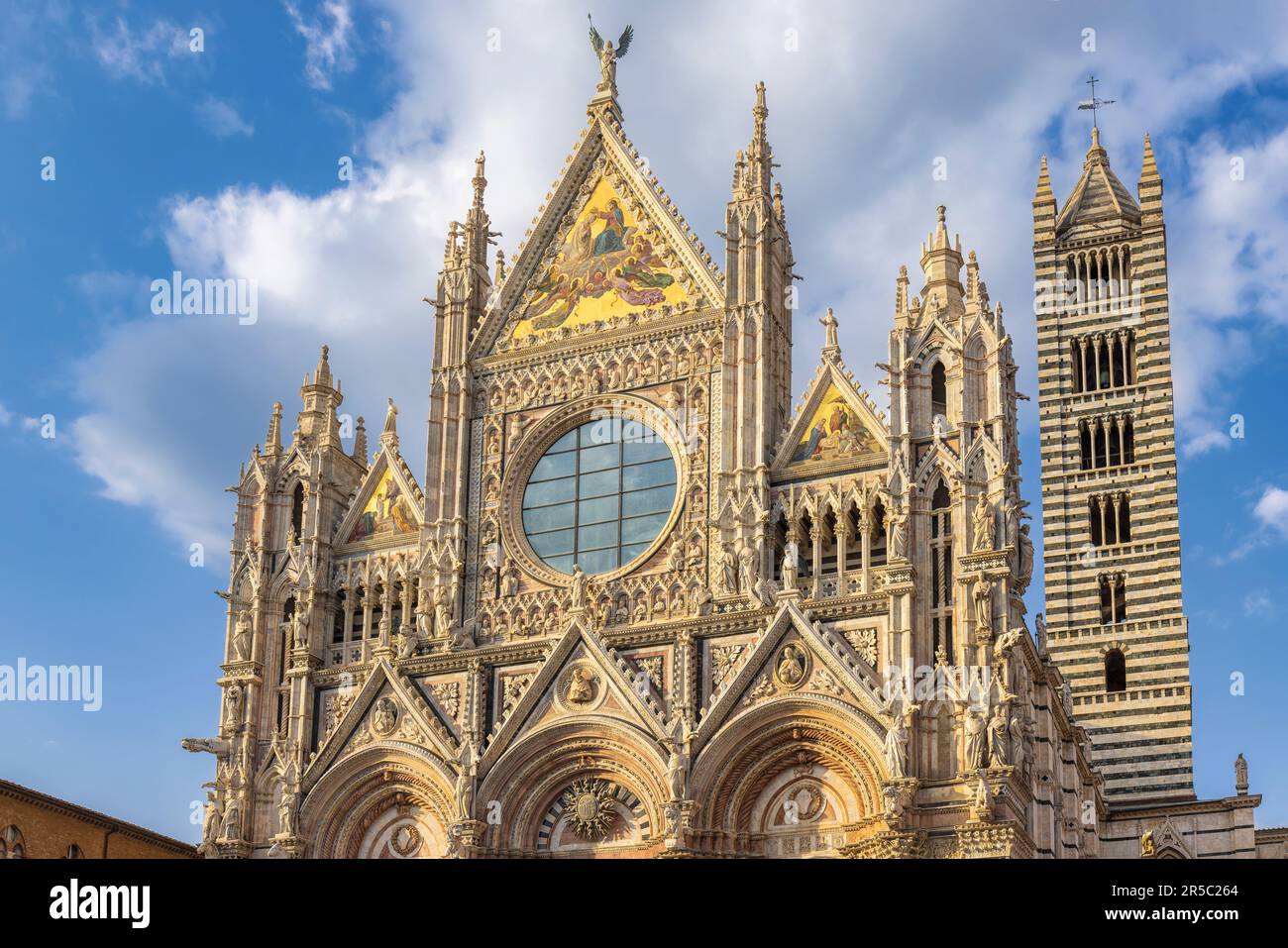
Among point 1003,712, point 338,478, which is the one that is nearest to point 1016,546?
point 1003,712

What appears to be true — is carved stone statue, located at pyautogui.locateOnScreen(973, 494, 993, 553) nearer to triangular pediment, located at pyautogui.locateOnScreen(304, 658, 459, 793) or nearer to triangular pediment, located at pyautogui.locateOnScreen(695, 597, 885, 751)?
triangular pediment, located at pyautogui.locateOnScreen(695, 597, 885, 751)

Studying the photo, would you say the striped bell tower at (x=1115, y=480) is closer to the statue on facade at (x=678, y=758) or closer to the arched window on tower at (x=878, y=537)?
the arched window on tower at (x=878, y=537)

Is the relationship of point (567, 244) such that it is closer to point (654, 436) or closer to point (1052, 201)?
point (654, 436)

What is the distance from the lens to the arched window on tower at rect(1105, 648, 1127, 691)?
167ft

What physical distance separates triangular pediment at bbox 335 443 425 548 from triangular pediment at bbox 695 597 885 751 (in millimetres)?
8623

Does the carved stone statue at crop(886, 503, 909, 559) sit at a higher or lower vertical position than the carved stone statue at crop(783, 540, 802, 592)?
higher

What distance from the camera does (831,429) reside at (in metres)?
36.6

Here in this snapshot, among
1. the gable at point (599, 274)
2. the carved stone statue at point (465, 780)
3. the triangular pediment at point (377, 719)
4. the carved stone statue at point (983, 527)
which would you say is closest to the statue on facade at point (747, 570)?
the carved stone statue at point (983, 527)

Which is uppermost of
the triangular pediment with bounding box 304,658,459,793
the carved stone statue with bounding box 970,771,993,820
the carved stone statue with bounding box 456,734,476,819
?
the triangular pediment with bounding box 304,658,459,793

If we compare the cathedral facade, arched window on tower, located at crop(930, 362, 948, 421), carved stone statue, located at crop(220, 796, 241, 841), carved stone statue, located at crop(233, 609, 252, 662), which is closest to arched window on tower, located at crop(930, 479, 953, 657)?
the cathedral facade

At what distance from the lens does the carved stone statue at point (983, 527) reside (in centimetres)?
3359

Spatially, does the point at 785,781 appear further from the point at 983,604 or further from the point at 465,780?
the point at 465,780
